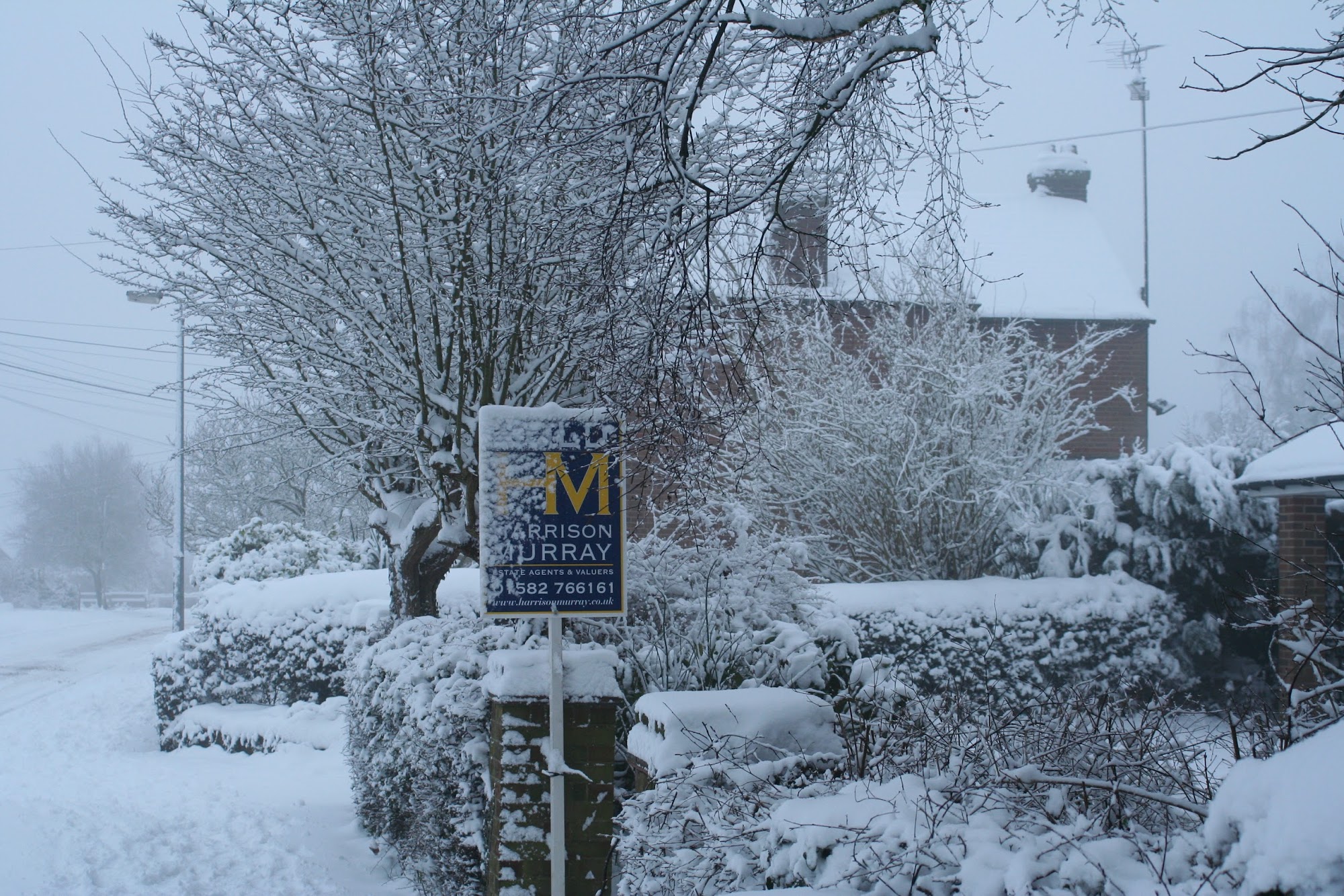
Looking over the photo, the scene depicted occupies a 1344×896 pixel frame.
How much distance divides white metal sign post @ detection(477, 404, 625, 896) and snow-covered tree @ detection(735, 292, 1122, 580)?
5990mm

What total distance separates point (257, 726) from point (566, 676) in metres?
8.19

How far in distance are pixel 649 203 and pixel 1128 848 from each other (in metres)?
2.74

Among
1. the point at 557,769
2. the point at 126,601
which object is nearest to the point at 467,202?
the point at 557,769

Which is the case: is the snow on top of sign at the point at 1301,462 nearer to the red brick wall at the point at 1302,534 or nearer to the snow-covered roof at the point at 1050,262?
the red brick wall at the point at 1302,534

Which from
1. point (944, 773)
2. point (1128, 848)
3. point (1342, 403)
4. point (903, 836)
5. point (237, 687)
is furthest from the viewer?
point (237, 687)

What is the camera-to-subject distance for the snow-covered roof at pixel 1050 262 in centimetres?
2073

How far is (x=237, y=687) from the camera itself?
39.9 ft

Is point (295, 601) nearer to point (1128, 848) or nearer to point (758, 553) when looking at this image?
point (758, 553)

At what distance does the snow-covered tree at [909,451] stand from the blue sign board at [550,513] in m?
5.99

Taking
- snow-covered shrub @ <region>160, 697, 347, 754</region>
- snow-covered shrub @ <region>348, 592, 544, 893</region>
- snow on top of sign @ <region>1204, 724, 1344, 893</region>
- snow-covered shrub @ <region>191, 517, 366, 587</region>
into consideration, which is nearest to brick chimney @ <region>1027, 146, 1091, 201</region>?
snow-covered shrub @ <region>191, 517, 366, 587</region>

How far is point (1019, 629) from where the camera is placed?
31.8 feet

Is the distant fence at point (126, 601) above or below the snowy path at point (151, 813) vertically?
below

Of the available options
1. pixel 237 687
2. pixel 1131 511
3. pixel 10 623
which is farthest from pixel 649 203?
pixel 10 623

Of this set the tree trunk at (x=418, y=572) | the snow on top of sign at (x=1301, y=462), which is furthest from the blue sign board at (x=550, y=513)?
the snow on top of sign at (x=1301, y=462)
